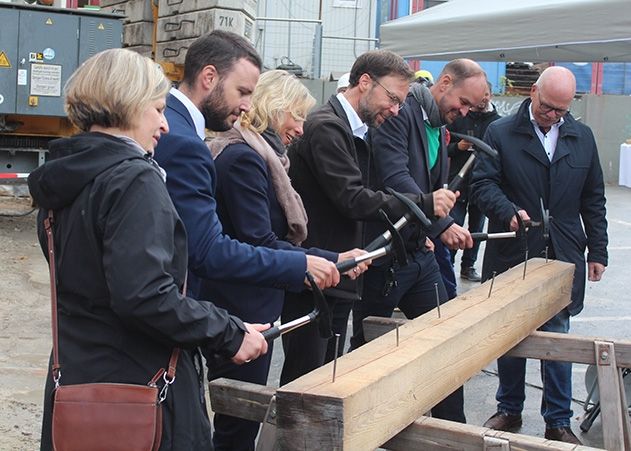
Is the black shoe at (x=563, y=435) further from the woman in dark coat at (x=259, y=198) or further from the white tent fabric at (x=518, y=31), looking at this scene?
the white tent fabric at (x=518, y=31)

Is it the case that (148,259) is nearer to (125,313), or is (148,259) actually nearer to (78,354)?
(125,313)

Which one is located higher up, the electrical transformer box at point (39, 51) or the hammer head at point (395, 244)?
the electrical transformer box at point (39, 51)

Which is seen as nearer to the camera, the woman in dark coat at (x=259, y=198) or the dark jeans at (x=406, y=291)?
the woman in dark coat at (x=259, y=198)

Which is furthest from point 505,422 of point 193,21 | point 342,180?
point 193,21

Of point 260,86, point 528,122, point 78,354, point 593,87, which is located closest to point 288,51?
point 593,87

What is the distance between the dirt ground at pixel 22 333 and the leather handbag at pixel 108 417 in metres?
2.36

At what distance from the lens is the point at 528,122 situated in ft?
16.8

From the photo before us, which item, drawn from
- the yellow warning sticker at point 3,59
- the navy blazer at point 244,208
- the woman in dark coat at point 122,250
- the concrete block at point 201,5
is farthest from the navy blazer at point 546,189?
the concrete block at point 201,5

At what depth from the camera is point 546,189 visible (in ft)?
16.7

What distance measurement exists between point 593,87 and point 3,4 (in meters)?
15.7

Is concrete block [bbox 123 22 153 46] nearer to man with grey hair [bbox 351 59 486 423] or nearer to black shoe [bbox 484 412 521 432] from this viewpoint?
man with grey hair [bbox 351 59 486 423]

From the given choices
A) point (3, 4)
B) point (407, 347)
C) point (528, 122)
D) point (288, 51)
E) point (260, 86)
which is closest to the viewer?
point (407, 347)

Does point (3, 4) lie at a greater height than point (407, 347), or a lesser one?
greater

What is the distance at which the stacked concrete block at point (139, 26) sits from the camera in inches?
592
